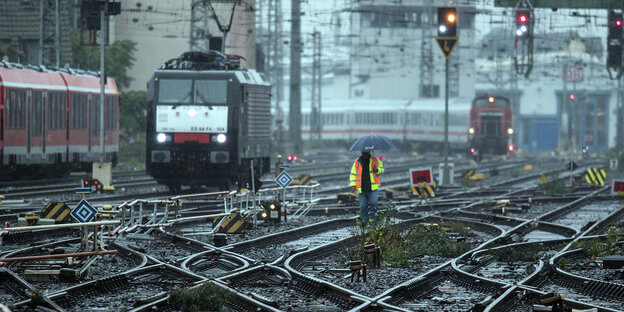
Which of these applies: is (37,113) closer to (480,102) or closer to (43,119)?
(43,119)

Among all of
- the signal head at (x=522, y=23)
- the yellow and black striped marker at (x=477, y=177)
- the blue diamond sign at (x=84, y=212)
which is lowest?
the yellow and black striped marker at (x=477, y=177)

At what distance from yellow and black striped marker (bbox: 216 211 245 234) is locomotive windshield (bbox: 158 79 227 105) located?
25.8 feet

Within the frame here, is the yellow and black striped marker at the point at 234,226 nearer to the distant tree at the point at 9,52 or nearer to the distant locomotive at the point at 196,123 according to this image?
the distant locomotive at the point at 196,123

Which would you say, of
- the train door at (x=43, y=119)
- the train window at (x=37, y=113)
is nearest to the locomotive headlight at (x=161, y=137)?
the train window at (x=37, y=113)

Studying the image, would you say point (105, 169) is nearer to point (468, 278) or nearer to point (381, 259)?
point (381, 259)

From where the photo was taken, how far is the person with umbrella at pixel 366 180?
17.0 m

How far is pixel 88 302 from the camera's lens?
10148 millimetres

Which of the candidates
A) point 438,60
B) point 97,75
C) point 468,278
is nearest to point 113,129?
point 97,75

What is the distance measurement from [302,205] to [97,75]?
47.1ft

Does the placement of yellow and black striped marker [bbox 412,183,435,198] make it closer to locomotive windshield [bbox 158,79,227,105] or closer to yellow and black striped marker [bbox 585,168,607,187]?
locomotive windshield [bbox 158,79,227,105]

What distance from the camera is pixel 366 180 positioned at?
17062 millimetres

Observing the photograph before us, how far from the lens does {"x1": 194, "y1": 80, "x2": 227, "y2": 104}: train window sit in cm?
2422

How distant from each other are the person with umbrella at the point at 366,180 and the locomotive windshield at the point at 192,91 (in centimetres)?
771

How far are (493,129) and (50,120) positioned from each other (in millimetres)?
31155
